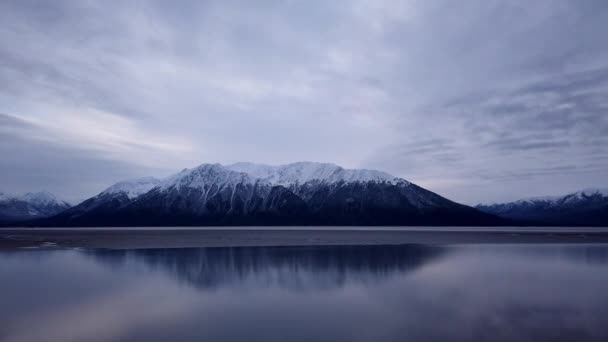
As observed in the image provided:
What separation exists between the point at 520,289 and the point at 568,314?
5330 millimetres

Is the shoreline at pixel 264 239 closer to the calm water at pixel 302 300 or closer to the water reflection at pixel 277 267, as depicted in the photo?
the water reflection at pixel 277 267

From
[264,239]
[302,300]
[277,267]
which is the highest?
[264,239]

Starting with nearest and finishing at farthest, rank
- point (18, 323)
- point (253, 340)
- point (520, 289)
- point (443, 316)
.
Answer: point (253, 340)
point (18, 323)
point (443, 316)
point (520, 289)

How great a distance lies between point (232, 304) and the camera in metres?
18.0

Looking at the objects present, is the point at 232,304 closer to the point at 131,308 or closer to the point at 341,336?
the point at 131,308

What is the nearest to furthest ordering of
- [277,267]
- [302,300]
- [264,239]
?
1. [302,300]
2. [277,267]
3. [264,239]

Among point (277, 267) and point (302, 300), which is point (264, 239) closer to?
point (277, 267)

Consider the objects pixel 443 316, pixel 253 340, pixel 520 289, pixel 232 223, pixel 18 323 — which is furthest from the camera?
pixel 232 223

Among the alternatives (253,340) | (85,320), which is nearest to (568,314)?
(253,340)

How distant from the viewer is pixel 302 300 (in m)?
18.8

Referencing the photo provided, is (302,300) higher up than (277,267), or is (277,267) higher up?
(277,267)

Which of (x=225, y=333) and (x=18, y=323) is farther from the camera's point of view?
(x=18, y=323)

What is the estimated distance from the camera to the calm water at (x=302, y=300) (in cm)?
1377

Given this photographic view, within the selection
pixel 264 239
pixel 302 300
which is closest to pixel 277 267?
pixel 302 300
